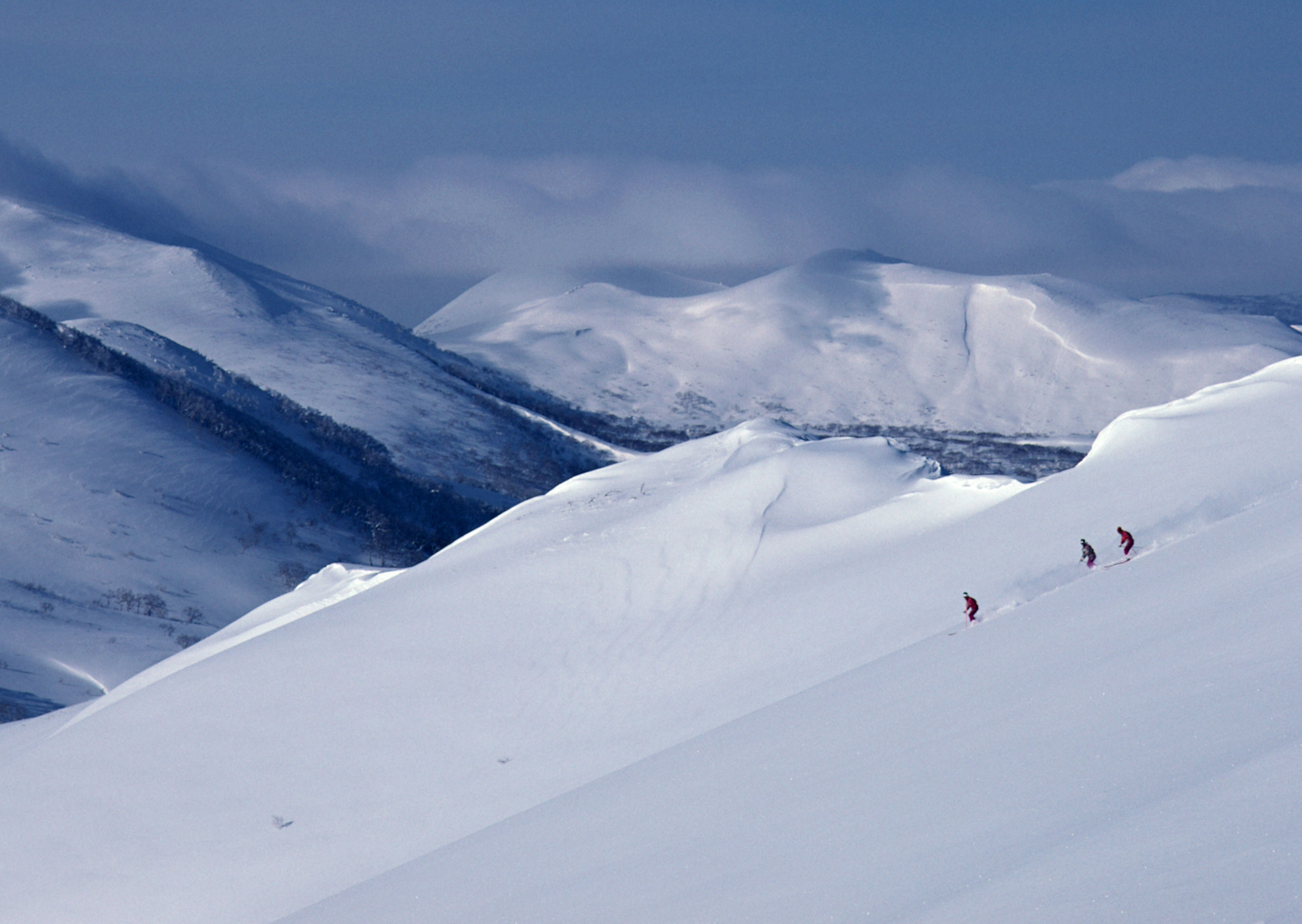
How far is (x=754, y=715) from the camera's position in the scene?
42.1 ft

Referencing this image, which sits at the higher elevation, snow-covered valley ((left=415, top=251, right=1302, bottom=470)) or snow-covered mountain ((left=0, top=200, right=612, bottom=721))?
snow-covered valley ((left=415, top=251, right=1302, bottom=470))

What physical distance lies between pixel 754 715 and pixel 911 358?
166707 millimetres

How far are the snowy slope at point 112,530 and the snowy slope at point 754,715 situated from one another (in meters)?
13.5

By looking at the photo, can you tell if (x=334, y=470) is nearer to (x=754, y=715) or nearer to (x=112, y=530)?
(x=112, y=530)

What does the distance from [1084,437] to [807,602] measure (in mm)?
129456

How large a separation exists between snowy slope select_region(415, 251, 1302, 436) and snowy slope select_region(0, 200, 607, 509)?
3606cm

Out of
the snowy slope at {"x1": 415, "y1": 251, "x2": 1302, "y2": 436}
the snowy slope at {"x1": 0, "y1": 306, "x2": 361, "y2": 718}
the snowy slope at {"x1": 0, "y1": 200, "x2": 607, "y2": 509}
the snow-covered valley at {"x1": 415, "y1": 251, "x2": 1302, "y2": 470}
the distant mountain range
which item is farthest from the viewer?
the snowy slope at {"x1": 415, "y1": 251, "x2": 1302, "y2": 436}

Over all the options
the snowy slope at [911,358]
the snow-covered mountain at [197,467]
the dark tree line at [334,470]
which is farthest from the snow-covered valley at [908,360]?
the dark tree line at [334,470]

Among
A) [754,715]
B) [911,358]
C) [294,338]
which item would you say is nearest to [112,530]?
[754,715]

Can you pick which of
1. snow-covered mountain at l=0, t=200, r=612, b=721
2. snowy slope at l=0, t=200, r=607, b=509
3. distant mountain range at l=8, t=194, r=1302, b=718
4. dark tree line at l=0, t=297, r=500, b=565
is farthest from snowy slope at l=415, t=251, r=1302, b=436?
dark tree line at l=0, t=297, r=500, b=565

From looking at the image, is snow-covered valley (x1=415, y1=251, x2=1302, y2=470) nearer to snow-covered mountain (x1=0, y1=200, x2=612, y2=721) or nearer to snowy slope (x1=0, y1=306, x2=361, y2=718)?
snow-covered mountain (x1=0, y1=200, x2=612, y2=721)

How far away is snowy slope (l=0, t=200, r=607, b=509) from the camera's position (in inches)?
3871

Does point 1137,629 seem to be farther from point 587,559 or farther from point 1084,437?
point 1084,437

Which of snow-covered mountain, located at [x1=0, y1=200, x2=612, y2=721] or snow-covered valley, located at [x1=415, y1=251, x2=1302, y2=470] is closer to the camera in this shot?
snow-covered mountain, located at [x1=0, y1=200, x2=612, y2=721]
